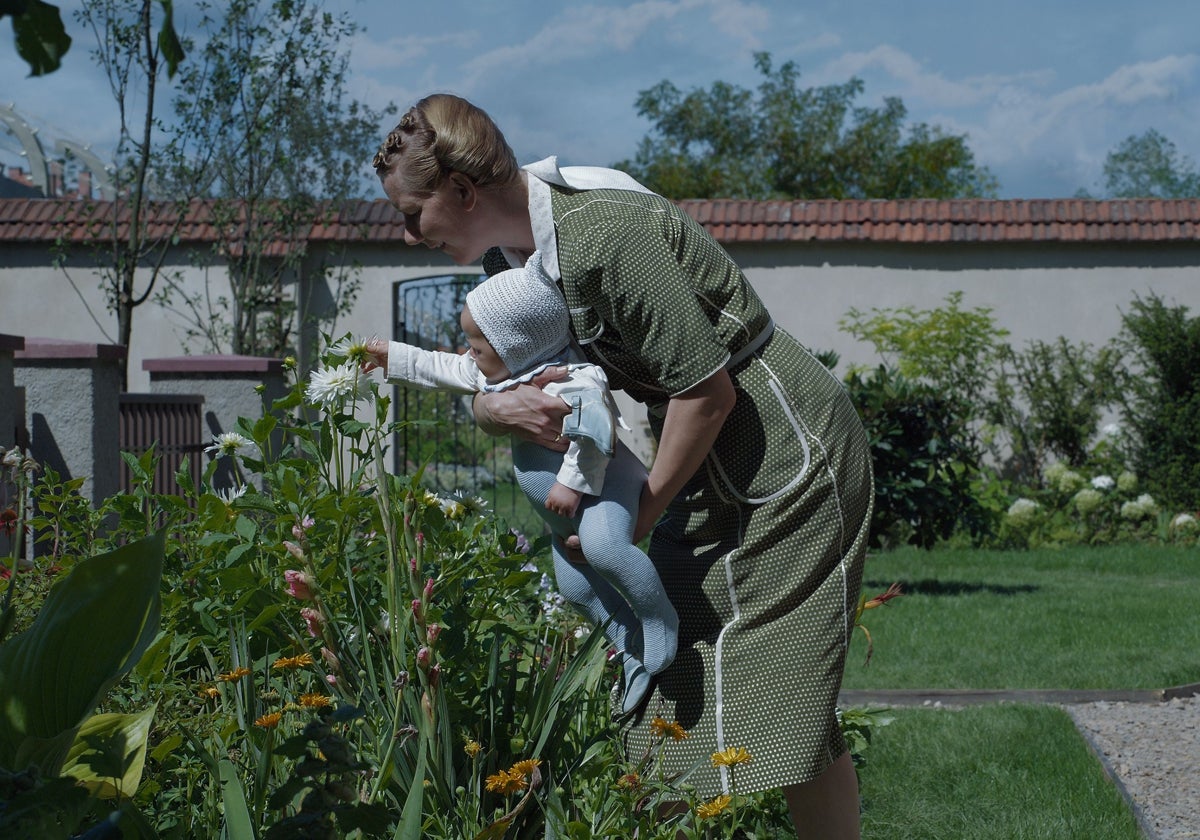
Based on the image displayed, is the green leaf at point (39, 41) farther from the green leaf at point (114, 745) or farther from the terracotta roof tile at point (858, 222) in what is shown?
the terracotta roof tile at point (858, 222)

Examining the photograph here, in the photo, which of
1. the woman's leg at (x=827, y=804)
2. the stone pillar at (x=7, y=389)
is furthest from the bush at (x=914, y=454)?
the woman's leg at (x=827, y=804)

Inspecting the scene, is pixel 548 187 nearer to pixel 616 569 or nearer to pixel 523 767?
pixel 616 569

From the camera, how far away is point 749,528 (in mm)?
1932

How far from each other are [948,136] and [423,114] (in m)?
32.6

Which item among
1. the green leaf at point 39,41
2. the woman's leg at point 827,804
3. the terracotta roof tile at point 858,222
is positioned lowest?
the woman's leg at point 827,804

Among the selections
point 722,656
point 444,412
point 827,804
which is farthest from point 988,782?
point 444,412

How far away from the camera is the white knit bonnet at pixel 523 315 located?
72.2 inches

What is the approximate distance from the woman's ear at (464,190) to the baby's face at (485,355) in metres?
0.17

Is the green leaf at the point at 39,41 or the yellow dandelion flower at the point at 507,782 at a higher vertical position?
the green leaf at the point at 39,41

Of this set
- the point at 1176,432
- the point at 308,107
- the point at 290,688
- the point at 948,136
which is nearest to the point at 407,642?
the point at 290,688

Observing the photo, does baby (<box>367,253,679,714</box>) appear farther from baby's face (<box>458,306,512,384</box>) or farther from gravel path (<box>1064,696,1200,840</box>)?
gravel path (<box>1064,696,1200,840</box>)

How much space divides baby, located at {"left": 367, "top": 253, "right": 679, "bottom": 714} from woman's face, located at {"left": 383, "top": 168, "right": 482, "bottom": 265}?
0.10 meters

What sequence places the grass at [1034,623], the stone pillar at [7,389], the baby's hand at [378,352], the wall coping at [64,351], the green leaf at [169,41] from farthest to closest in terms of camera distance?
the wall coping at [64,351]
the grass at [1034,623]
the stone pillar at [7,389]
the baby's hand at [378,352]
the green leaf at [169,41]

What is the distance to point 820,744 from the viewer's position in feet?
6.25
